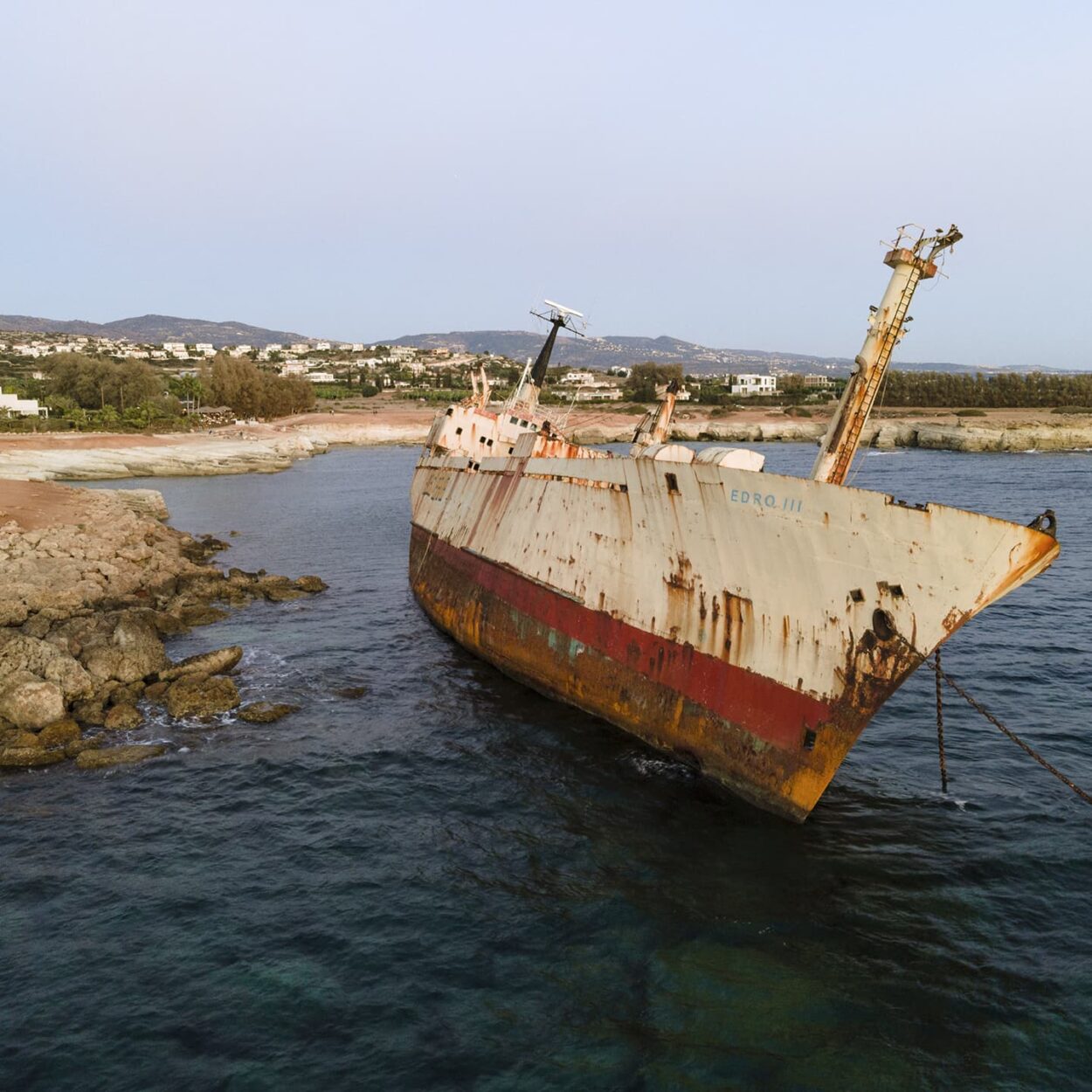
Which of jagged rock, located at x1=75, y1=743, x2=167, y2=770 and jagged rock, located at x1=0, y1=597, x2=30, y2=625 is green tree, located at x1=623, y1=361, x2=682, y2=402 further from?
jagged rock, located at x1=75, y1=743, x2=167, y2=770

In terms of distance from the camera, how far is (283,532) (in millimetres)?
38875

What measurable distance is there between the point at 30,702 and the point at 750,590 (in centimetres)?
1250

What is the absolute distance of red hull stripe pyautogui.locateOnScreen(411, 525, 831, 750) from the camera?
11.6 m

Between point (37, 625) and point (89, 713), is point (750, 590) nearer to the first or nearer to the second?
point (89, 713)

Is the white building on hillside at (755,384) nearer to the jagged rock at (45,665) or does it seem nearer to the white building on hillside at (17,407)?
the white building on hillside at (17,407)

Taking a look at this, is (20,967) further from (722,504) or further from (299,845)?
(722,504)

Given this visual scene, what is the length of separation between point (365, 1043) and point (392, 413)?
105 m

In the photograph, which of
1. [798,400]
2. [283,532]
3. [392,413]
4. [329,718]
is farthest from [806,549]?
[798,400]

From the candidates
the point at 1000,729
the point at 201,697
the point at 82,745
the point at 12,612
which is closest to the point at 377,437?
the point at 12,612

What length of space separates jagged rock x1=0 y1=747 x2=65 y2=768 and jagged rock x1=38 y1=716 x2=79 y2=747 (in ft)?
1.31

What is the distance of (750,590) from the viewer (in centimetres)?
1206

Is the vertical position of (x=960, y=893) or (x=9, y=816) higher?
(x=960, y=893)

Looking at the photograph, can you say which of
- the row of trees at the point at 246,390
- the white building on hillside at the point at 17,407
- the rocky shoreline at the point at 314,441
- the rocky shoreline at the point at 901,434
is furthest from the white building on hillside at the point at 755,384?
the white building on hillside at the point at 17,407

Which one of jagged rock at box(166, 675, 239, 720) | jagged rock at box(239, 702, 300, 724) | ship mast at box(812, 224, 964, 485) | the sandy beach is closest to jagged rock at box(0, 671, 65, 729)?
jagged rock at box(166, 675, 239, 720)
